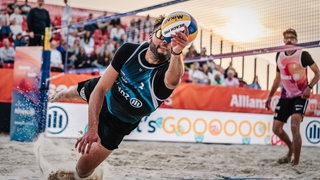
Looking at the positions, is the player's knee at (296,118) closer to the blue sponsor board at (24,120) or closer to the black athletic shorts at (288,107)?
the black athletic shorts at (288,107)

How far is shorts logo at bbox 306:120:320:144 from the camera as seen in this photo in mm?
9353

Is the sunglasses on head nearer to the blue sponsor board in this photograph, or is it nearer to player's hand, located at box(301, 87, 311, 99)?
player's hand, located at box(301, 87, 311, 99)

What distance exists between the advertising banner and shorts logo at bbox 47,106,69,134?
779 mm

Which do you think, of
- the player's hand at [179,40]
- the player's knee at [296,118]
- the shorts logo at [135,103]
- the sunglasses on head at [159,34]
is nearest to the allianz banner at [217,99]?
the player's knee at [296,118]

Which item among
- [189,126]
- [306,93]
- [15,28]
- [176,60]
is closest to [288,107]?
[306,93]

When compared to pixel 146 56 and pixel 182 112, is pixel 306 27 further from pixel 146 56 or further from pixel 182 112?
pixel 146 56

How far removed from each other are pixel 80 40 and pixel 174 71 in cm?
749

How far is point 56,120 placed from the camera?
292 inches

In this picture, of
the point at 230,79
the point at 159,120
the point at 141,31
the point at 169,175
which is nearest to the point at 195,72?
the point at 230,79

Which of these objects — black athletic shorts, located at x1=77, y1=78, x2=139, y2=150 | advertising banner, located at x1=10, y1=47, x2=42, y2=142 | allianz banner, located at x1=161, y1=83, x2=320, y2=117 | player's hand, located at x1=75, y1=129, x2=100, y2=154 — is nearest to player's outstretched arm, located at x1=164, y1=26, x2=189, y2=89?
player's hand, located at x1=75, y1=129, x2=100, y2=154

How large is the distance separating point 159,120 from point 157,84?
205 inches

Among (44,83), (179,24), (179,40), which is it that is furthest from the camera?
(44,83)

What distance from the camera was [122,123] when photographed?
325cm

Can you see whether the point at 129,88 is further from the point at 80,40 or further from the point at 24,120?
the point at 80,40
